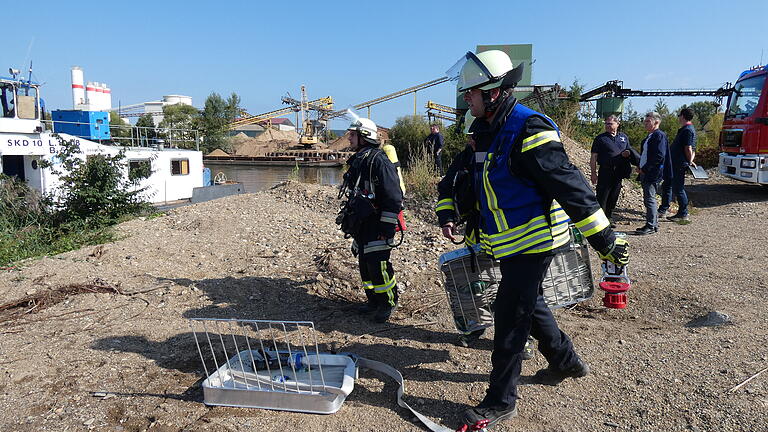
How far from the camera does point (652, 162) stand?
25.4ft

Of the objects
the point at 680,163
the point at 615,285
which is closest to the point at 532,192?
the point at 615,285

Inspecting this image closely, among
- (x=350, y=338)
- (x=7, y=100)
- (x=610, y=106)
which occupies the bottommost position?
(x=350, y=338)

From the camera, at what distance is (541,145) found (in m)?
2.55

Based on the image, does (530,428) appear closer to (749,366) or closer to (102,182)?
(749,366)

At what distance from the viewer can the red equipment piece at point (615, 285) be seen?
3221mm

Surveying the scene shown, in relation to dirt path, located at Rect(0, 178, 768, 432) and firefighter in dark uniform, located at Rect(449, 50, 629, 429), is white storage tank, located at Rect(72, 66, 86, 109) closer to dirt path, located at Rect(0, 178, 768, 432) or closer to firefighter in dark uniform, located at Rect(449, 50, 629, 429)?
dirt path, located at Rect(0, 178, 768, 432)

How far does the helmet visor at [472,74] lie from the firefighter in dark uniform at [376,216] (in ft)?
5.11

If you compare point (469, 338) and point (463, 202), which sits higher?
point (463, 202)

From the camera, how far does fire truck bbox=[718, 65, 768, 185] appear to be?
412 inches

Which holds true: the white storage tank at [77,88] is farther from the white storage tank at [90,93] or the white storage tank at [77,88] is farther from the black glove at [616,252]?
the black glove at [616,252]

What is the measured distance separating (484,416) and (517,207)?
3.74ft

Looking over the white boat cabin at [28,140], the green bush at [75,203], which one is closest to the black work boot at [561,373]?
the green bush at [75,203]

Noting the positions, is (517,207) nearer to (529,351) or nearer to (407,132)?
(529,351)

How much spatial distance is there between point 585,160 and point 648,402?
1025 centimetres
